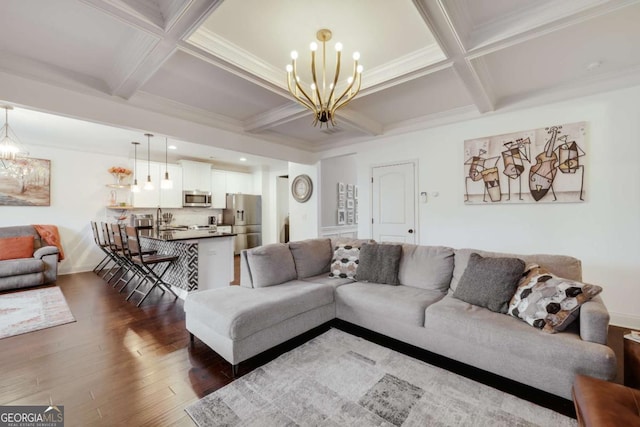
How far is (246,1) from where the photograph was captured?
1806mm

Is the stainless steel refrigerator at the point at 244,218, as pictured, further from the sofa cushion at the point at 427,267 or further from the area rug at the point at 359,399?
the area rug at the point at 359,399

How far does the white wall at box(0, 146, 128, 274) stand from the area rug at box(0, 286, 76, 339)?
1580 mm

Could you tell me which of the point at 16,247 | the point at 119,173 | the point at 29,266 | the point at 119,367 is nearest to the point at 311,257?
the point at 119,367

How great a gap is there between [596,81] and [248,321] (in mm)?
4224

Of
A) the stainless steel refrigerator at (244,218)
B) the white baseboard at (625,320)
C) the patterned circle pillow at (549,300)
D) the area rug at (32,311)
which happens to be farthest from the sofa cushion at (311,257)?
the stainless steel refrigerator at (244,218)

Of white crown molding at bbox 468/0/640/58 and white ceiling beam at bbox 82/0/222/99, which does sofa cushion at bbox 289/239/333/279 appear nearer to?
white ceiling beam at bbox 82/0/222/99

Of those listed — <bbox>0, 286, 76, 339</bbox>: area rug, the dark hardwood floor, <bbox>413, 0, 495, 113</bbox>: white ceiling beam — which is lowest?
the dark hardwood floor

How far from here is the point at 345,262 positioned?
310 centimetres

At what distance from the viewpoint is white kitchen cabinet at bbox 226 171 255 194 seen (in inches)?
295

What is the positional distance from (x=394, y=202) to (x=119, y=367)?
12.9 feet

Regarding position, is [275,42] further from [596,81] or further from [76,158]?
[76,158]

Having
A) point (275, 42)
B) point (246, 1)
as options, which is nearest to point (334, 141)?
point (275, 42)

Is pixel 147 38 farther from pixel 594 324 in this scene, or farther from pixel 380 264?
pixel 594 324

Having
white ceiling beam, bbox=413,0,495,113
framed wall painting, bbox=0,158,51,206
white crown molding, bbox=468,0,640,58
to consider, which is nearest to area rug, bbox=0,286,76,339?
framed wall painting, bbox=0,158,51,206
